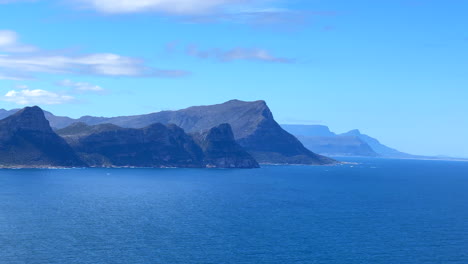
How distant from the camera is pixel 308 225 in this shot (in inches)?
6639

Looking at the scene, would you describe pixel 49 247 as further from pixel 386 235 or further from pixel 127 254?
pixel 386 235

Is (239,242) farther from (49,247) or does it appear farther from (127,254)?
(49,247)

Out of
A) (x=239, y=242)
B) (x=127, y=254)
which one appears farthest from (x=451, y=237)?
(x=127, y=254)

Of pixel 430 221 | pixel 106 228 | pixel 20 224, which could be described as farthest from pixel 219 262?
pixel 430 221

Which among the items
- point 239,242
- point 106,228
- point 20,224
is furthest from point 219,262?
point 20,224

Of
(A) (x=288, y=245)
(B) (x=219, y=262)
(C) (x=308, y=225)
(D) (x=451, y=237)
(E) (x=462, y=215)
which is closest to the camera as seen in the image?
(B) (x=219, y=262)

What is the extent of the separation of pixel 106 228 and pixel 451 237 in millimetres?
92606

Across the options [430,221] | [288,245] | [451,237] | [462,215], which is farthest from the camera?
[462,215]

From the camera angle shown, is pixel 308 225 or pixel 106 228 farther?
pixel 308 225

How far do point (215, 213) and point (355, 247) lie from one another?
215 ft

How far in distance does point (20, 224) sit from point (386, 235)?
101m

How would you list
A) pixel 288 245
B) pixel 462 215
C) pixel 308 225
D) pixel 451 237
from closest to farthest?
pixel 288 245 < pixel 451 237 < pixel 308 225 < pixel 462 215

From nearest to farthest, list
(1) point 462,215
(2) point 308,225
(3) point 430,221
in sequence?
(2) point 308,225 → (3) point 430,221 → (1) point 462,215

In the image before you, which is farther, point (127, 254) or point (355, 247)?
point (355, 247)
